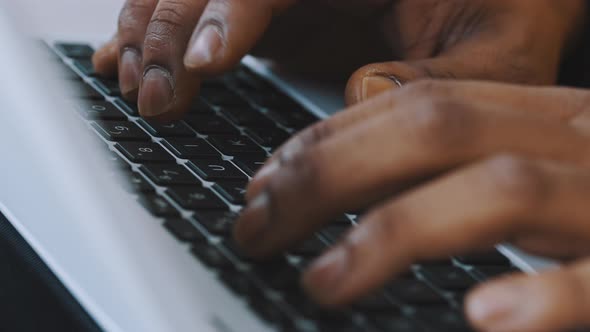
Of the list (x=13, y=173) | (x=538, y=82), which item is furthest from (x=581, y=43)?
(x=13, y=173)

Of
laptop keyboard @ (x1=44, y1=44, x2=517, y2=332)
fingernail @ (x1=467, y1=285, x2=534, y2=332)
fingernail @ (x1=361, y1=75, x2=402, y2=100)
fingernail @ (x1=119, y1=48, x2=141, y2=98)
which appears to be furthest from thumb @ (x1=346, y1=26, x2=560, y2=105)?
fingernail @ (x1=467, y1=285, x2=534, y2=332)

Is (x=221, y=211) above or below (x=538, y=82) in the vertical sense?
below

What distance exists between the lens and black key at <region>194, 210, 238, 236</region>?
0.52m

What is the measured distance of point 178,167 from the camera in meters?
0.63

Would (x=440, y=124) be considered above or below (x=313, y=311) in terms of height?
above

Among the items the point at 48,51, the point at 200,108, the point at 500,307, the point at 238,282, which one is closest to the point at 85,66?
the point at 48,51

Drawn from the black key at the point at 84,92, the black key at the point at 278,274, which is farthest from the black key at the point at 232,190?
the black key at the point at 84,92

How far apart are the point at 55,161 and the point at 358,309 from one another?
18 cm

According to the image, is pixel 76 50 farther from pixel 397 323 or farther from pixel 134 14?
pixel 397 323

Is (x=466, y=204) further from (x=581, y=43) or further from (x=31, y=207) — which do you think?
(x=581, y=43)

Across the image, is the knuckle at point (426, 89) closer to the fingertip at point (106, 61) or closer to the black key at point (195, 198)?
the black key at point (195, 198)

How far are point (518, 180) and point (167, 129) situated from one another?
36 centimetres

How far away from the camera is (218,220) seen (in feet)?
1.76

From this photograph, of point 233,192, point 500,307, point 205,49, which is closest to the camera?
point 500,307
